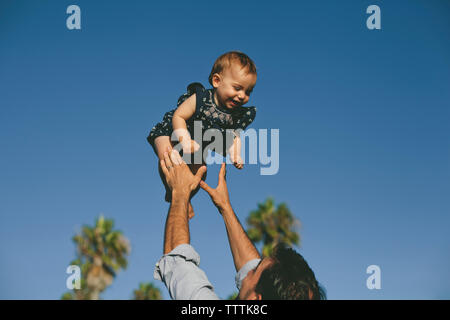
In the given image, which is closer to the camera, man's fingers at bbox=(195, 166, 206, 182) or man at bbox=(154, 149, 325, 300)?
man at bbox=(154, 149, 325, 300)

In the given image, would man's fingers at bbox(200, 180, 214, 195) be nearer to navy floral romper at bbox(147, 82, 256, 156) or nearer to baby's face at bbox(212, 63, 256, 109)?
navy floral romper at bbox(147, 82, 256, 156)

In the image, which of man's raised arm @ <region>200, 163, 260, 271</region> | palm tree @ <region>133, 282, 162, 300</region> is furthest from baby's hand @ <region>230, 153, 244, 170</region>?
palm tree @ <region>133, 282, 162, 300</region>

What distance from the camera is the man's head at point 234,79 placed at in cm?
461

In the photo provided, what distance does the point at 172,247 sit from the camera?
3.31 metres

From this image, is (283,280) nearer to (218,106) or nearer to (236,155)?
(236,155)

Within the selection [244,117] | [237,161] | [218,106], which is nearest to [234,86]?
[218,106]

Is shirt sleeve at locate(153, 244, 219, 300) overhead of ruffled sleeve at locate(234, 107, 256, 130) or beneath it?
beneath

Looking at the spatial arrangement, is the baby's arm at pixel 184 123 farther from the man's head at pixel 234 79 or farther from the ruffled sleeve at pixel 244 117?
the ruffled sleeve at pixel 244 117

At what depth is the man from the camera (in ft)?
9.60

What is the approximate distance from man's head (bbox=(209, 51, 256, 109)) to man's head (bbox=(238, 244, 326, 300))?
1828 millimetres

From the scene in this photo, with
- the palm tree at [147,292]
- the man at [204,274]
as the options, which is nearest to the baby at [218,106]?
the man at [204,274]

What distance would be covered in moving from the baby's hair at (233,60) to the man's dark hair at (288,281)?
2.17 meters

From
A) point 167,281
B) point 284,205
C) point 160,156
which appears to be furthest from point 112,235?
point 167,281
